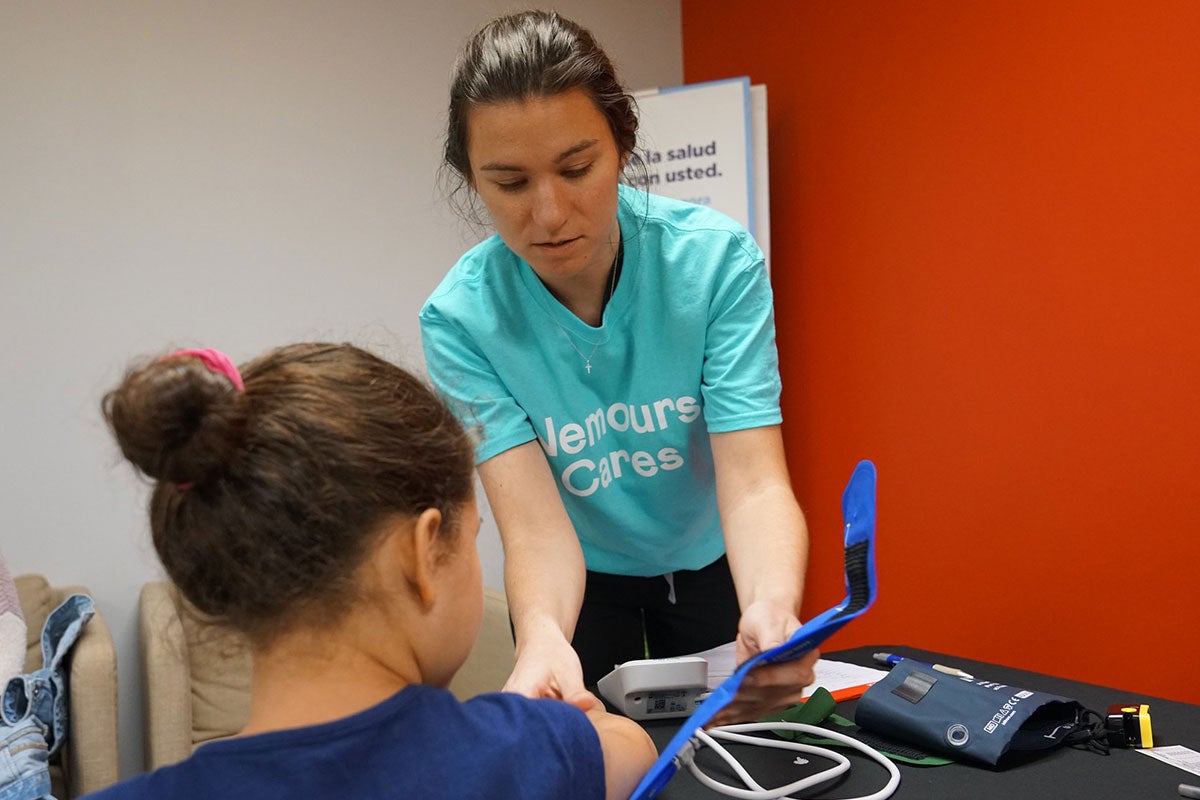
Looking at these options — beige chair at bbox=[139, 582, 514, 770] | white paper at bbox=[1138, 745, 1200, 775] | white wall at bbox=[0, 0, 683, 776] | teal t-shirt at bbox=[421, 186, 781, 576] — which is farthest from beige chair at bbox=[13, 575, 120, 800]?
white paper at bbox=[1138, 745, 1200, 775]

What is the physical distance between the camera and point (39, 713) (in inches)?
102

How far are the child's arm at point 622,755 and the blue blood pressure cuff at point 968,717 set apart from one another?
29 centimetres

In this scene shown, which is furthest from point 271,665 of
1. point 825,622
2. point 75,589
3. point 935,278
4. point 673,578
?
point 75,589

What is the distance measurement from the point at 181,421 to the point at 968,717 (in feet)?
2.62

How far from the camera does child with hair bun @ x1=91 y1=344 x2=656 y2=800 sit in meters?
0.81

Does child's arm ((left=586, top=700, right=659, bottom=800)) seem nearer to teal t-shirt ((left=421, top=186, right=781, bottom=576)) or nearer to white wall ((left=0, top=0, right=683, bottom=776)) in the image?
teal t-shirt ((left=421, top=186, right=781, bottom=576))

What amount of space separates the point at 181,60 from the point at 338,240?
2.30 ft

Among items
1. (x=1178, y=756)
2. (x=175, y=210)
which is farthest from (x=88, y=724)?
(x=1178, y=756)

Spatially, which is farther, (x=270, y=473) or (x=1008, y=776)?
(x=1008, y=776)

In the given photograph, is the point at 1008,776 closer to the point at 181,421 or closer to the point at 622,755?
the point at 622,755

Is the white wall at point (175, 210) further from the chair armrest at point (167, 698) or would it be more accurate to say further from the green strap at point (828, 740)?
the green strap at point (828, 740)

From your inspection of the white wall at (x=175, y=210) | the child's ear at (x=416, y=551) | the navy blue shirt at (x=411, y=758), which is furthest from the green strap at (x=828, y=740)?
the white wall at (x=175, y=210)

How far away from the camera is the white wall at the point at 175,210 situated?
3.25 metres

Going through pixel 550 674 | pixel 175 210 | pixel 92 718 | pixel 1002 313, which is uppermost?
pixel 175 210
